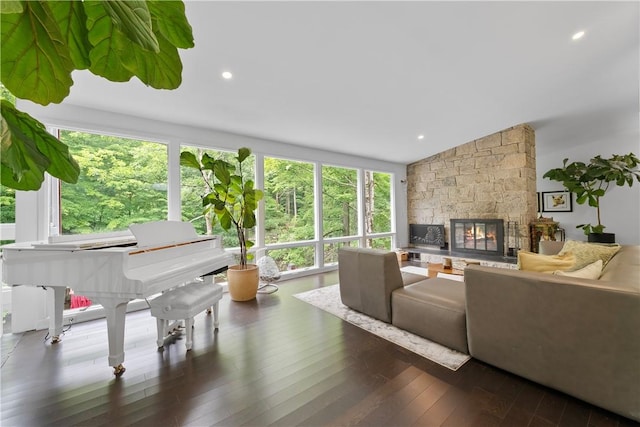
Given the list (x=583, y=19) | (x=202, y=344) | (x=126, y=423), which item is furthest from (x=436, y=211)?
(x=126, y=423)

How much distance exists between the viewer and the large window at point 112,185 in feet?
9.72

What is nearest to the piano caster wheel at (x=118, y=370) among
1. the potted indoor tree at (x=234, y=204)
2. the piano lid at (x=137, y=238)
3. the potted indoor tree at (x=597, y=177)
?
the piano lid at (x=137, y=238)

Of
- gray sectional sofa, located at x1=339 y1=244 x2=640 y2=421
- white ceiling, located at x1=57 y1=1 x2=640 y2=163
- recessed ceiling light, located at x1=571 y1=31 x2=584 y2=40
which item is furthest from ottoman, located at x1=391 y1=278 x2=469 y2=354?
recessed ceiling light, located at x1=571 y1=31 x2=584 y2=40

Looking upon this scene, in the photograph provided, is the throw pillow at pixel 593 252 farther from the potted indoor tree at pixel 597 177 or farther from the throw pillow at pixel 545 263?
the potted indoor tree at pixel 597 177

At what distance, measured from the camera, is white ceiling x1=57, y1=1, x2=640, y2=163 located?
218cm

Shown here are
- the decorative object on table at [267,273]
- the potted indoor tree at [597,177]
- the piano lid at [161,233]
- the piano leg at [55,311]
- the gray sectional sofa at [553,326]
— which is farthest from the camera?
the potted indoor tree at [597,177]

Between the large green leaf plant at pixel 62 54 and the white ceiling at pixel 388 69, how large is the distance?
204 cm

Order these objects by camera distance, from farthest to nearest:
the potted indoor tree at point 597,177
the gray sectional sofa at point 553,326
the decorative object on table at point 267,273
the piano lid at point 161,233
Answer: the potted indoor tree at point 597,177 → the decorative object on table at point 267,273 → the piano lid at point 161,233 → the gray sectional sofa at point 553,326

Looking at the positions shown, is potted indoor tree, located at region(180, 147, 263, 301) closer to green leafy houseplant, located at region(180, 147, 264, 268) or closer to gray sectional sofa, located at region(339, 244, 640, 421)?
green leafy houseplant, located at region(180, 147, 264, 268)

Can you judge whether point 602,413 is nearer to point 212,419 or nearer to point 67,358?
point 212,419

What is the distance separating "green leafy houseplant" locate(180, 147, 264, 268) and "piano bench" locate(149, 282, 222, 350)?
3.88 feet

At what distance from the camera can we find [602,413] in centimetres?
150

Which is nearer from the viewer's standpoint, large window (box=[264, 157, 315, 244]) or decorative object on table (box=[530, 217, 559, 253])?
decorative object on table (box=[530, 217, 559, 253])

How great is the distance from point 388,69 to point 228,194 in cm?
253
